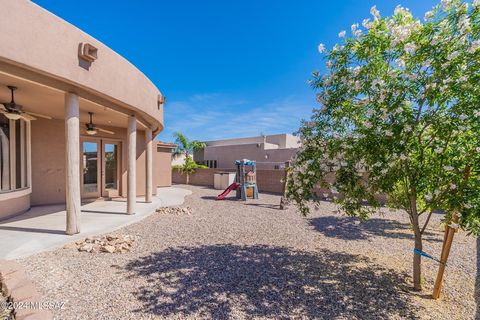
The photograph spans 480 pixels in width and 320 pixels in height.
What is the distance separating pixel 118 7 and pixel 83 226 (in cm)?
851

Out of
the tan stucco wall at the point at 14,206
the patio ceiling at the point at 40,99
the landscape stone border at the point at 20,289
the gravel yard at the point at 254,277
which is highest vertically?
the patio ceiling at the point at 40,99

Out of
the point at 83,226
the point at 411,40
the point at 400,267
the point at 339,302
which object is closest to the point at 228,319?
the point at 339,302

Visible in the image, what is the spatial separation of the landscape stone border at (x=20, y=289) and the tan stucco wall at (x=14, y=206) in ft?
12.0

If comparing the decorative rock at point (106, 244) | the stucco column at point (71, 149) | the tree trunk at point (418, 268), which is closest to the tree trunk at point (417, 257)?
the tree trunk at point (418, 268)

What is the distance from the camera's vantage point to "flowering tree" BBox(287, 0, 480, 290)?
108 inches

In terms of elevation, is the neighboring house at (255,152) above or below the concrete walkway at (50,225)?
above

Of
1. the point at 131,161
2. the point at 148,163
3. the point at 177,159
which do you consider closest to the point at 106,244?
the point at 131,161

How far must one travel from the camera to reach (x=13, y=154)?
691cm

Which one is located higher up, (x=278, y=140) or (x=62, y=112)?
(x=278, y=140)

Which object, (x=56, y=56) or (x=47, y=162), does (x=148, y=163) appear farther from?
(x=56, y=56)

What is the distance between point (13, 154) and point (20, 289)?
5.72m

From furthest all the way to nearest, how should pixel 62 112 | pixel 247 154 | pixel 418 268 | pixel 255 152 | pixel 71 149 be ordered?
1. pixel 247 154
2. pixel 255 152
3. pixel 62 112
4. pixel 71 149
5. pixel 418 268

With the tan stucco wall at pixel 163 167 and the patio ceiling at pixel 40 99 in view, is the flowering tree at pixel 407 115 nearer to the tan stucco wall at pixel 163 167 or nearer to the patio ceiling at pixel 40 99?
the patio ceiling at pixel 40 99

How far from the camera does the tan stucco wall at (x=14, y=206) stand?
6414 mm
